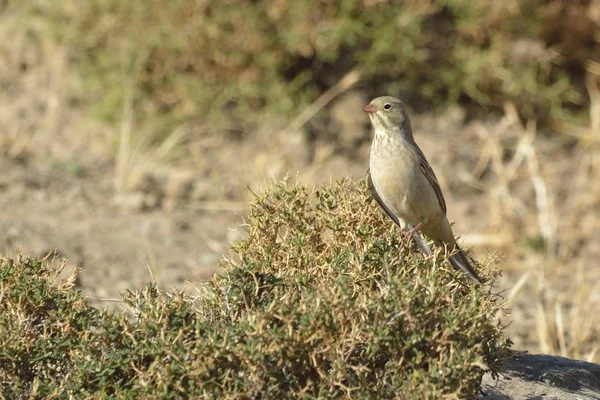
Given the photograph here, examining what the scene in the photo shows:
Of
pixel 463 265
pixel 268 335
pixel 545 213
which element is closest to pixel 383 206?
pixel 463 265

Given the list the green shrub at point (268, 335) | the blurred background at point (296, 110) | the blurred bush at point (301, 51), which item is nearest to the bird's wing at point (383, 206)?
the green shrub at point (268, 335)

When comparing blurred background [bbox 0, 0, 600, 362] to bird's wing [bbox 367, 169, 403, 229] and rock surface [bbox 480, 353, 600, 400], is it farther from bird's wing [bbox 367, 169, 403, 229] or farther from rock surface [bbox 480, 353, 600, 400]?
bird's wing [bbox 367, 169, 403, 229]

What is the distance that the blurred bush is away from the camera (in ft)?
31.6

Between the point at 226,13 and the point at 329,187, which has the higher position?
the point at 226,13

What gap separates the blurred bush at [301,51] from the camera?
31.6 feet

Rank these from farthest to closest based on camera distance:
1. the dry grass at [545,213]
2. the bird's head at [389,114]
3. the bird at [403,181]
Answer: the dry grass at [545,213] → the bird's head at [389,114] → the bird at [403,181]

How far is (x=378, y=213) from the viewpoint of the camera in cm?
521

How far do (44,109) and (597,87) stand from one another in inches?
236

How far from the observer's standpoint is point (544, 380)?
204 inches

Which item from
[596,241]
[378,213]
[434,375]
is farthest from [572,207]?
[434,375]

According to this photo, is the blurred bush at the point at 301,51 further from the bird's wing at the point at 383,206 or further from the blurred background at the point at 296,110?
the bird's wing at the point at 383,206

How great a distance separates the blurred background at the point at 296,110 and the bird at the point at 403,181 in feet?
10.4

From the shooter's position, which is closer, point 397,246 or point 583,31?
point 397,246

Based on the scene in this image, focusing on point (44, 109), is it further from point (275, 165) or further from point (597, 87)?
point (597, 87)
